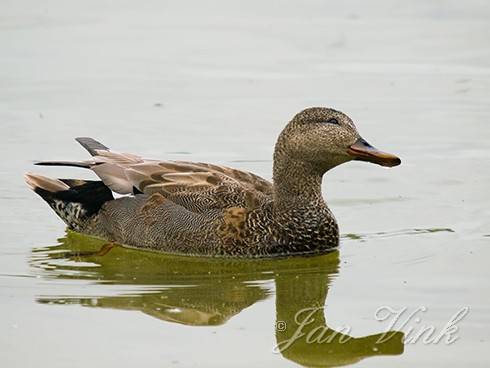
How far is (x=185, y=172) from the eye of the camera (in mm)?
12297

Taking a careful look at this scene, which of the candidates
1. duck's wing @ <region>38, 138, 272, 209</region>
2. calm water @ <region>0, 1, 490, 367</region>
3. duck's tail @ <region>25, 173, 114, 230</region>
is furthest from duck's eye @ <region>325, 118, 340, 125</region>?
duck's tail @ <region>25, 173, 114, 230</region>

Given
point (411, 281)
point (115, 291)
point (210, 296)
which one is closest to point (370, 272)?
point (411, 281)

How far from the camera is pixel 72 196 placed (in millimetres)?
12805

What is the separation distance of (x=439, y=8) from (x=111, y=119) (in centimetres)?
661

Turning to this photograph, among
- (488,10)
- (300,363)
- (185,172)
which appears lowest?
(300,363)

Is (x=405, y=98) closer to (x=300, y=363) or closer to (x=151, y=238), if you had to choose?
(x=151, y=238)

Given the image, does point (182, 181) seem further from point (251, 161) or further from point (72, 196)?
point (251, 161)

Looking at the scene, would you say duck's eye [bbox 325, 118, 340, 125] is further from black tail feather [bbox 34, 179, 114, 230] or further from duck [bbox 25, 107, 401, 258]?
black tail feather [bbox 34, 179, 114, 230]

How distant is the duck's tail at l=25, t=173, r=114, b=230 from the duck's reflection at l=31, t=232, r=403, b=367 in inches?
7.8

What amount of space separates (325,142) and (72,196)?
2575 millimetres

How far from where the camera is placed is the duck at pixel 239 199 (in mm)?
11797

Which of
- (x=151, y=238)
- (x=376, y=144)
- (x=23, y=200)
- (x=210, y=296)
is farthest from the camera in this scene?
(x=376, y=144)

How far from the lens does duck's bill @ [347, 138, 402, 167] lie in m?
11.4

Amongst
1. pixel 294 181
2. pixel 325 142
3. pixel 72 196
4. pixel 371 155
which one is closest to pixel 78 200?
pixel 72 196
